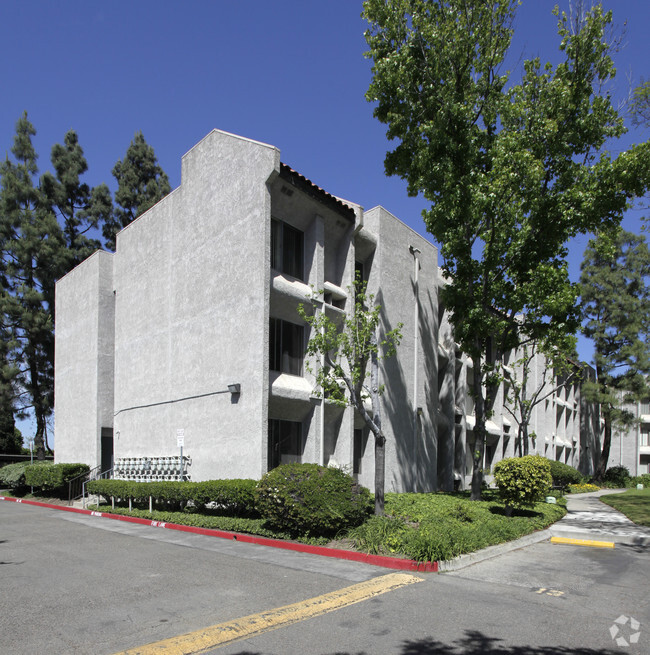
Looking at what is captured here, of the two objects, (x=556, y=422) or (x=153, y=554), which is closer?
(x=153, y=554)

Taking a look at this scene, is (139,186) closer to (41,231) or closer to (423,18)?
(41,231)

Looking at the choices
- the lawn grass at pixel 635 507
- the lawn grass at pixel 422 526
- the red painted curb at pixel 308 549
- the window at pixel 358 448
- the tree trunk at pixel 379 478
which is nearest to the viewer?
the red painted curb at pixel 308 549

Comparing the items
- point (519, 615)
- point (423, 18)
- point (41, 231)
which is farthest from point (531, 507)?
point (41, 231)

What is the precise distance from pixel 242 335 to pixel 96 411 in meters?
9.92

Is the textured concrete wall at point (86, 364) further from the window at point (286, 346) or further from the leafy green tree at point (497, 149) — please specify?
the leafy green tree at point (497, 149)

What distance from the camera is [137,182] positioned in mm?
43844

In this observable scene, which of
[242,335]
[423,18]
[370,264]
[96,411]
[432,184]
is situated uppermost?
[423,18]

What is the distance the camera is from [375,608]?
23.7 feet

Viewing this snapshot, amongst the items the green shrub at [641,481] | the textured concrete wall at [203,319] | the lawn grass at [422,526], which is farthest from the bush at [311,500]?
the green shrub at [641,481]

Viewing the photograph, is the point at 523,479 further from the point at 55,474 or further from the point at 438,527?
the point at 55,474

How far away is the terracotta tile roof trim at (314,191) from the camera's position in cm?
1691

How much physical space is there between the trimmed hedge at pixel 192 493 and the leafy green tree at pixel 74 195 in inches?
931

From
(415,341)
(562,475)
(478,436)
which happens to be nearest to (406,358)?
(415,341)

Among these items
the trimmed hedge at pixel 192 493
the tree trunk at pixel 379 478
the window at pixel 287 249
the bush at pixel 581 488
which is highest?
the window at pixel 287 249
